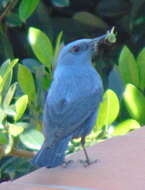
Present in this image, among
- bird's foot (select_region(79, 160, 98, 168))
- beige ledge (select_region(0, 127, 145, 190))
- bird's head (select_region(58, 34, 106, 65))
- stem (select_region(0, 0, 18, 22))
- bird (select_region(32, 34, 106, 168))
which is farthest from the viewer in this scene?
stem (select_region(0, 0, 18, 22))

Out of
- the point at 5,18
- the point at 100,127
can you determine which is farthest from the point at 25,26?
the point at 100,127

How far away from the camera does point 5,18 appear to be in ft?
14.9

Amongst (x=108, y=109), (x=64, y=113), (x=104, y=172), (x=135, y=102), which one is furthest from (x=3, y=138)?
(x=104, y=172)

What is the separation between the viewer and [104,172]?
2.77 meters

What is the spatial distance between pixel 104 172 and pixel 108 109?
32.7 inches

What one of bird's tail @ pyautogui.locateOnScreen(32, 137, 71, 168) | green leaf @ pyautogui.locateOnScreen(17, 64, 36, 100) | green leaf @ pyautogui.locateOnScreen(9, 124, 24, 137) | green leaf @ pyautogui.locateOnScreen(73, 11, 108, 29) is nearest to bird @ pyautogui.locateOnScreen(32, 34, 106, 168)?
bird's tail @ pyautogui.locateOnScreen(32, 137, 71, 168)

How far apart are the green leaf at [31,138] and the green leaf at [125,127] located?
0.36m

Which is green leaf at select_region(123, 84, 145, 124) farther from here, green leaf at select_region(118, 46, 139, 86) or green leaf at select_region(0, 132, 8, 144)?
green leaf at select_region(0, 132, 8, 144)

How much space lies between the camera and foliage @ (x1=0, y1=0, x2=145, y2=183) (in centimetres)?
351

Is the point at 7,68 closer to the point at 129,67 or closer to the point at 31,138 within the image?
the point at 31,138

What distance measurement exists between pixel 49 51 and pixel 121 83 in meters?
0.42

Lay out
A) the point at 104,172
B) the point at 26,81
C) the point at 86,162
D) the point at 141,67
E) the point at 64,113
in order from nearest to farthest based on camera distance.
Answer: the point at 104,172 < the point at 86,162 < the point at 64,113 < the point at 26,81 < the point at 141,67

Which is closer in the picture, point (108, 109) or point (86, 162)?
point (86, 162)

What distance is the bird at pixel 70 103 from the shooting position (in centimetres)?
308
